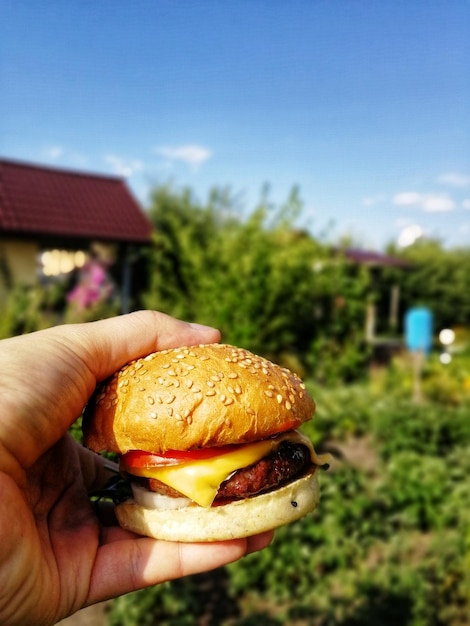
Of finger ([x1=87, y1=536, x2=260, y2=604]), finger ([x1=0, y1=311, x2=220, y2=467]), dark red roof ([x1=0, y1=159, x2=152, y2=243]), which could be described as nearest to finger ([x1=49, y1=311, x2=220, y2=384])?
finger ([x1=0, y1=311, x2=220, y2=467])

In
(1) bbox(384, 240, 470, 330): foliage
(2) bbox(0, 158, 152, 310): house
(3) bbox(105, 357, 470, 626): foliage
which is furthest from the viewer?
(1) bbox(384, 240, 470, 330): foliage

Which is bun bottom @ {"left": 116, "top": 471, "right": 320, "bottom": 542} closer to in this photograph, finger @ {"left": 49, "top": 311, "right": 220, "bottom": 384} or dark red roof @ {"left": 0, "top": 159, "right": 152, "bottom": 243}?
finger @ {"left": 49, "top": 311, "right": 220, "bottom": 384}

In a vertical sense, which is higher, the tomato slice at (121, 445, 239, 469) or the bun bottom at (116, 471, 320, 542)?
the tomato slice at (121, 445, 239, 469)

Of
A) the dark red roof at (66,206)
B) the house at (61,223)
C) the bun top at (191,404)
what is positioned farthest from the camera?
the dark red roof at (66,206)

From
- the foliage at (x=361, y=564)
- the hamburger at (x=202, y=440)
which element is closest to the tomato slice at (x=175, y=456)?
the hamburger at (x=202, y=440)

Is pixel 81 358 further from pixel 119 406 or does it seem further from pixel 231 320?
pixel 231 320

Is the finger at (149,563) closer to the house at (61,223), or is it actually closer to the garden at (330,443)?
the garden at (330,443)
